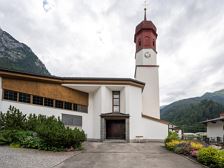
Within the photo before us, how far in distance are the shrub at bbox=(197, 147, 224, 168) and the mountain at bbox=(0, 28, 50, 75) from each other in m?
64.0

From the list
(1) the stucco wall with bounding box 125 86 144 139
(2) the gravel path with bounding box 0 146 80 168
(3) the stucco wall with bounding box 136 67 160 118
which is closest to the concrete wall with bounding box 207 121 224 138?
(3) the stucco wall with bounding box 136 67 160 118

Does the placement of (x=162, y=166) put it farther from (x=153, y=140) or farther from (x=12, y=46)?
(x=12, y=46)

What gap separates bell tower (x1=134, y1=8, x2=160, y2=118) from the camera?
32.5 meters

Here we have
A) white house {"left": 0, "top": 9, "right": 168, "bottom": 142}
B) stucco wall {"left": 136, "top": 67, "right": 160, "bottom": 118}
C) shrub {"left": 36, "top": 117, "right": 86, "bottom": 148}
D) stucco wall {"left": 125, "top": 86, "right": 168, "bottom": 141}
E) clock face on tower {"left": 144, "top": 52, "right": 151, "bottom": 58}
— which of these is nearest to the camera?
shrub {"left": 36, "top": 117, "right": 86, "bottom": 148}

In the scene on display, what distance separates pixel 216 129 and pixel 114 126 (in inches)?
541

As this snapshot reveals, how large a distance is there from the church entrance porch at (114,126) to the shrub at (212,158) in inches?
494

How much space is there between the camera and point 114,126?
84.0ft

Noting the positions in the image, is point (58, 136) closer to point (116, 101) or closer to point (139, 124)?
point (139, 124)

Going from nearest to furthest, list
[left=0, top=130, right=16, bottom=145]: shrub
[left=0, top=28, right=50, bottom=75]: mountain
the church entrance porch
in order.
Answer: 1. [left=0, top=130, right=16, bottom=145]: shrub
2. the church entrance porch
3. [left=0, top=28, right=50, bottom=75]: mountain

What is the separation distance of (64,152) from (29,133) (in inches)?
125

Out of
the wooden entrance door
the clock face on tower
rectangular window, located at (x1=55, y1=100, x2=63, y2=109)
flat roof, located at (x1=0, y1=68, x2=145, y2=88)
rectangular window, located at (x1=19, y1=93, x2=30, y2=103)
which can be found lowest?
the wooden entrance door

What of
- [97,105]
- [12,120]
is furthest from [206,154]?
[97,105]

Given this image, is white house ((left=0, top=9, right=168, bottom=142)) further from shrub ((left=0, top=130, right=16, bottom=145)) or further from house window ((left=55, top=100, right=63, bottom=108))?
shrub ((left=0, top=130, right=16, bottom=145))

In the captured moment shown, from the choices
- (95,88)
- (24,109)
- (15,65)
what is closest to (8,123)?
(24,109)
